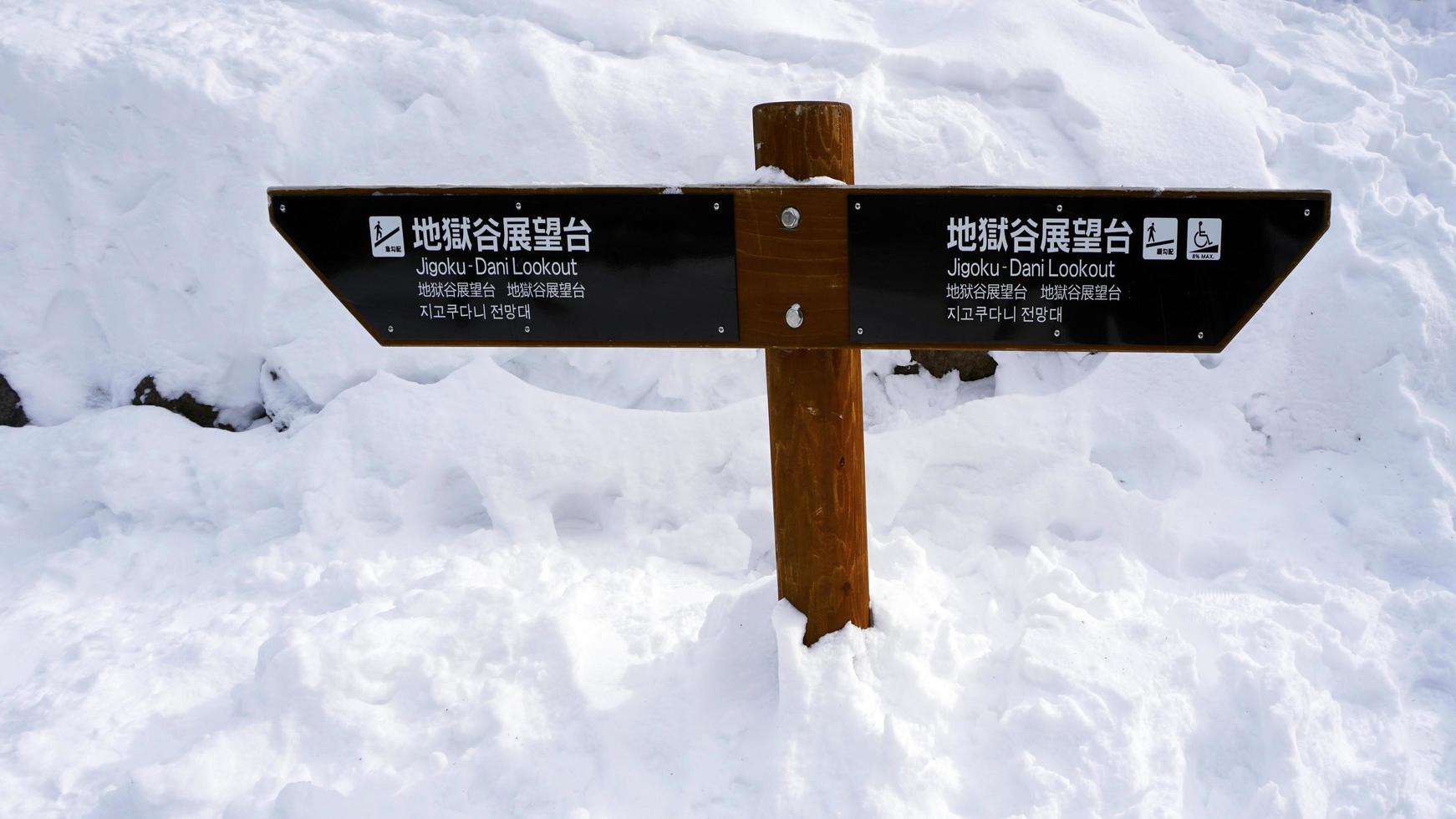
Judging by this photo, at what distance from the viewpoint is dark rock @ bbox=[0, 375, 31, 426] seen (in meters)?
4.12

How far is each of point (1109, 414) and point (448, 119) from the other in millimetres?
3126

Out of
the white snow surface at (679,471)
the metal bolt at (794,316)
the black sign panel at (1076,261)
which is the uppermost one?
the black sign panel at (1076,261)

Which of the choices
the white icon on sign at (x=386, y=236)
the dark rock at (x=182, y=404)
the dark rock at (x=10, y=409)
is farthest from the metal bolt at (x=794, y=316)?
the dark rock at (x=10, y=409)

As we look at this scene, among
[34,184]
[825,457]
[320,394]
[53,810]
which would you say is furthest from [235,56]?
[825,457]

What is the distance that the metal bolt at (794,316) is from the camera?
2289mm

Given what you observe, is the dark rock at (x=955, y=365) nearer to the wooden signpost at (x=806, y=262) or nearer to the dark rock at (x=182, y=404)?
the wooden signpost at (x=806, y=262)

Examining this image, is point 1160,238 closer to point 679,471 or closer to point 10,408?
point 679,471

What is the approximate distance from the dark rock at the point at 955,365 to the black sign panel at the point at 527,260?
184cm

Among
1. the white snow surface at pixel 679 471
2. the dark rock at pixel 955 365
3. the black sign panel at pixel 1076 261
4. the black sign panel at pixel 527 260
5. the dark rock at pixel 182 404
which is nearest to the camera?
the black sign panel at pixel 1076 261

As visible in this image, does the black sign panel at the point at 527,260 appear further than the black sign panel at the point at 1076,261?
Yes

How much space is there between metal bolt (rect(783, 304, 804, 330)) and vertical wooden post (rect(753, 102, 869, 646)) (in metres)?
0.02

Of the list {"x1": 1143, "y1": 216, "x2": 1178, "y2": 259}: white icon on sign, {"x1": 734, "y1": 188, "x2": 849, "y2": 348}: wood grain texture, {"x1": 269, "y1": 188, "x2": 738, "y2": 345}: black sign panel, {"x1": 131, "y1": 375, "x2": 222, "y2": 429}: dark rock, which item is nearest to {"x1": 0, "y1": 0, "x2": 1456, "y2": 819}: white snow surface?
{"x1": 131, "y1": 375, "x2": 222, "y2": 429}: dark rock

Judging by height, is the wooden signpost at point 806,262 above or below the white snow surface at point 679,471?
above

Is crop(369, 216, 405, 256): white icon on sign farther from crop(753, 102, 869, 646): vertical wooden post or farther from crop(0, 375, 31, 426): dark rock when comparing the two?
crop(0, 375, 31, 426): dark rock
